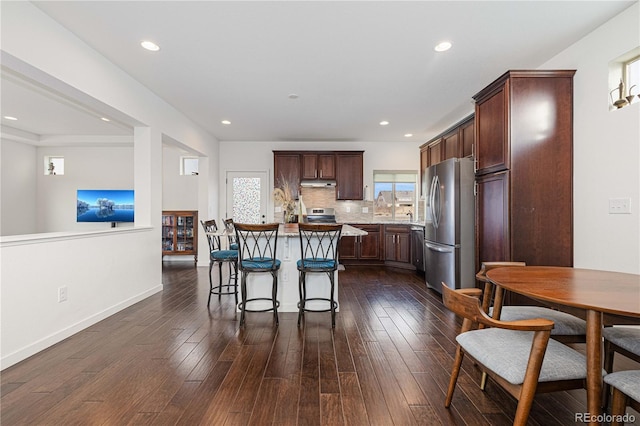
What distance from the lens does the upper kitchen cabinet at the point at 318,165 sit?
6219 millimetres

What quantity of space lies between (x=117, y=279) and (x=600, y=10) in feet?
16.8

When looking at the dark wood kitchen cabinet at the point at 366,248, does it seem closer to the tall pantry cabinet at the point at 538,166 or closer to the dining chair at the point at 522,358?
the tall pantry cabinet at the point at 538,166

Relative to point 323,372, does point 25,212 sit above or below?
above

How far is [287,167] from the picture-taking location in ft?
20.5

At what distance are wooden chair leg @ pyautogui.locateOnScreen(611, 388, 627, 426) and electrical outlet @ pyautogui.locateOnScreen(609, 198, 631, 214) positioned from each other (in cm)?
174

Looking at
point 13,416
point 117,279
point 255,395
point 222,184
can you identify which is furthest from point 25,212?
point 255,395

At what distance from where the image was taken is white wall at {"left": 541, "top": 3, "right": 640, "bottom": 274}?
7.43ft

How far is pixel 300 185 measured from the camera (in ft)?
20.6

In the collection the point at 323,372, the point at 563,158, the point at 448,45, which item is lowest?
the point at 323,372

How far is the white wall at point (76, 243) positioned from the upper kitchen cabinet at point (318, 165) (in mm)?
2718

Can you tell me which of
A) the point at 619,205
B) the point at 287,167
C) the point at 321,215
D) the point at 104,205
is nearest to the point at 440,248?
the point at 619,205

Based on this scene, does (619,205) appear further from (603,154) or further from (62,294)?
(62,294)

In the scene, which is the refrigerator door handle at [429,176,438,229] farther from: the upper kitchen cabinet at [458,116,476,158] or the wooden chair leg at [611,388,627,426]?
the wooden chair leg at [611,388,627,426]

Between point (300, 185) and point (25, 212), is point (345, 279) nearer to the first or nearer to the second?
point (300, 185)
